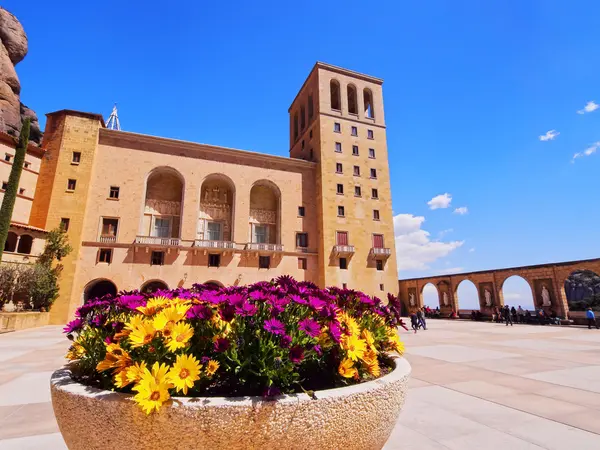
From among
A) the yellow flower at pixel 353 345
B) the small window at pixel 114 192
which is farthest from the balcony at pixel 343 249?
the yellow flower at pixel 353 345

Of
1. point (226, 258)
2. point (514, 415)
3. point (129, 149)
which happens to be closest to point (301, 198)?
point (226, 258)

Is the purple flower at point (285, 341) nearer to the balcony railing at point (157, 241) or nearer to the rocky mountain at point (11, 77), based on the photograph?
the balcony railing at point (157, 241)

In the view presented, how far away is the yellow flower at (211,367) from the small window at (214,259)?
26502 millimetres

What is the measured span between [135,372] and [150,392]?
196 mm

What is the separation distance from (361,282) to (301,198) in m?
10.6

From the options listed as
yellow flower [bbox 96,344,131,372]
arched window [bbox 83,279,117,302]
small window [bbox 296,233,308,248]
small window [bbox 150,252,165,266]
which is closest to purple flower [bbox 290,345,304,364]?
yellow flower [bbox 96,344,131,372]

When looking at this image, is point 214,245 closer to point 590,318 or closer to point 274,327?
point 274,327

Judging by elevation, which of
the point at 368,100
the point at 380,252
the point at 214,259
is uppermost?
the point at 368,100

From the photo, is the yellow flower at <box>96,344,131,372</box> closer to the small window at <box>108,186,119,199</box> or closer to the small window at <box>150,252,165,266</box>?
the small window at <box>150,252,165,266</box>

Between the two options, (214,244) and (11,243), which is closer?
(11,243)

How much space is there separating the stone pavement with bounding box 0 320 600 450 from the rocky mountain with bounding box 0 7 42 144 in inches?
1517

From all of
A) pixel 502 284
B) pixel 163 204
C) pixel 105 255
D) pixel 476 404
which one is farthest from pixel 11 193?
pixel 502 284

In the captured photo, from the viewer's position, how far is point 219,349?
2.04 meters

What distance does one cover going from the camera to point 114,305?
118 inches
